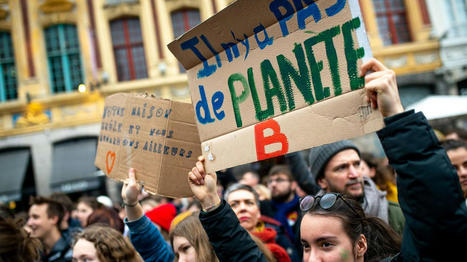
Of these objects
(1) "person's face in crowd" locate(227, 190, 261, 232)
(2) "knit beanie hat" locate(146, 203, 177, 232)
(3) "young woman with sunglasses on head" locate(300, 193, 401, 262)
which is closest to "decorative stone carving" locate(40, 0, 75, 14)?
(2) "knit beanie hat" locate(146, 203, 177, 232)

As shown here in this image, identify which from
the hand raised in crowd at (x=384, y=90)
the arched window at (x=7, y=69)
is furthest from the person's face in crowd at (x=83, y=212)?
the arched window at (x=7, y=69)

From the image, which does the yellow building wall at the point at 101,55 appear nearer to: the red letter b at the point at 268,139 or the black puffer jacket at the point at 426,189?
the red letter b at the point at 268,139

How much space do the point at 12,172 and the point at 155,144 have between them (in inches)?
455

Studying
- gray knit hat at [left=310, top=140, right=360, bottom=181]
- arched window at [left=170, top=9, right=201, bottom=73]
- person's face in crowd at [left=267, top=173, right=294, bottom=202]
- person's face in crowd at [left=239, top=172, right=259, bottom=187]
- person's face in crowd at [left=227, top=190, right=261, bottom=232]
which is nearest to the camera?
gray knit hat at [left=310, top=140, right=360, bottom=181]

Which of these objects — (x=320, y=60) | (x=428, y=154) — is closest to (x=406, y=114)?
(x=428, y=154)

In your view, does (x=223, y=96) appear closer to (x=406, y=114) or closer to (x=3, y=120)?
(x=406, y=114)

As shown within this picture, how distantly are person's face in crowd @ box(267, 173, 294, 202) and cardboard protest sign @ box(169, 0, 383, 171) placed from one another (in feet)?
7.87

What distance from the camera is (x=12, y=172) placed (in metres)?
11.9

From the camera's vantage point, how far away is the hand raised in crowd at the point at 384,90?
128 centimetres

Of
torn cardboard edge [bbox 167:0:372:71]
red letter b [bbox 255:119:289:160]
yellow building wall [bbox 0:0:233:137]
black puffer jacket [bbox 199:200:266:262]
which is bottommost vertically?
black puffer jacket [bbox 199:200:266:262]

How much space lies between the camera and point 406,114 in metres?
1.27

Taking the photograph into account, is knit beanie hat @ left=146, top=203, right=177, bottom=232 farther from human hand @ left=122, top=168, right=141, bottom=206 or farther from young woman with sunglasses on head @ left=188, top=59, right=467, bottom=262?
young woman with sunglasses on head @ left=188, top=59, right=467, bottom=262

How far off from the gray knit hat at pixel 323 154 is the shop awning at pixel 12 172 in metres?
10.9

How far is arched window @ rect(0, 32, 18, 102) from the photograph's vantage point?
12781 millimetres
